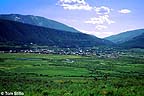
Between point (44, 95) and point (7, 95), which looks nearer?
point (7, 95)

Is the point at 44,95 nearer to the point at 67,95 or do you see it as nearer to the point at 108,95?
the point at 67,95

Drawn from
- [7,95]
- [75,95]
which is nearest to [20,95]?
[7,95]

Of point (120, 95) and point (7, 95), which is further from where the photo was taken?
point (120, 95)

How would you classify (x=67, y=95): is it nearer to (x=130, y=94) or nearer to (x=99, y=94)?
(x=99, y=94)

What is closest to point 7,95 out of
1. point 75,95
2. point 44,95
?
point 44,95

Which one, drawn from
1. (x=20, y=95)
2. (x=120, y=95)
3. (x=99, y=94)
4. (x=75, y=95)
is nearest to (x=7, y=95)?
→ (x=20, y=95)

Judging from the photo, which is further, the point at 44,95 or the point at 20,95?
the point at 44,95

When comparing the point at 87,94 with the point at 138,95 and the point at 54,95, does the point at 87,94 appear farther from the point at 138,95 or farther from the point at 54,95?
the point at 138,95
